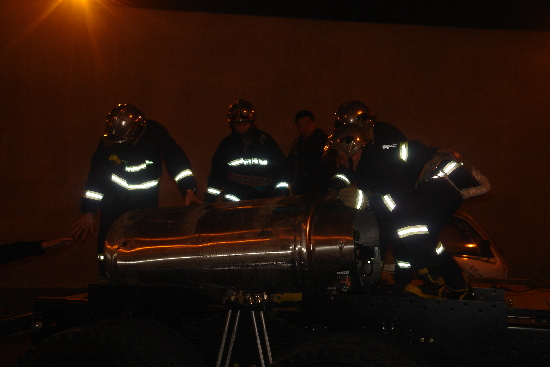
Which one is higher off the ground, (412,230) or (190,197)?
(190,197)

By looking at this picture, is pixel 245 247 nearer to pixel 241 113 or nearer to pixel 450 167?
pixel 450 167

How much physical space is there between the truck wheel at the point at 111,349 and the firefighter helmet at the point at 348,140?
1.81 meters

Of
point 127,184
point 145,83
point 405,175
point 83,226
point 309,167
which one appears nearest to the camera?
point 405,175

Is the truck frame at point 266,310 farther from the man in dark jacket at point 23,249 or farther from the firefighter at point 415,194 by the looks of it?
the man in dark jacket at point 23,249

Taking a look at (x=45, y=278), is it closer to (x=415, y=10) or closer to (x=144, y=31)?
(x=144, y=31)

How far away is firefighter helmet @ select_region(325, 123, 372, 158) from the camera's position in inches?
156

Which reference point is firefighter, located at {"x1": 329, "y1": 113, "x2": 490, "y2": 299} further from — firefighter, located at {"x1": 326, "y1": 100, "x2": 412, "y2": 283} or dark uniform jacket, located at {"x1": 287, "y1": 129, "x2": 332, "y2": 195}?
dark uniform jacket, located at {"x1": 287, "y1": 129, "x2": 332, "y2": 195}

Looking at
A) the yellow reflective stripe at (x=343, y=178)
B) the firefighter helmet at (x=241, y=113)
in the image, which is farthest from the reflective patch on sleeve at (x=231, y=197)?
the yellow reflective stripe at (x=343, y=178)

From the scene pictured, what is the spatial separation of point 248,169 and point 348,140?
68.0 inches

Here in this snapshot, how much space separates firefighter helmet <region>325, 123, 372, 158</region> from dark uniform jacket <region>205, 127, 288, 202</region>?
1449 millimetres

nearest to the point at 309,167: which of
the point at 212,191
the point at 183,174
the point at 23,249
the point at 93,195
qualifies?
the point at 212,191

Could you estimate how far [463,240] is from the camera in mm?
6613

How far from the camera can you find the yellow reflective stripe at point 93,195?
4.72 m

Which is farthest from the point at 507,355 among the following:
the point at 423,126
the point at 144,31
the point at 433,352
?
the point at 144,31
